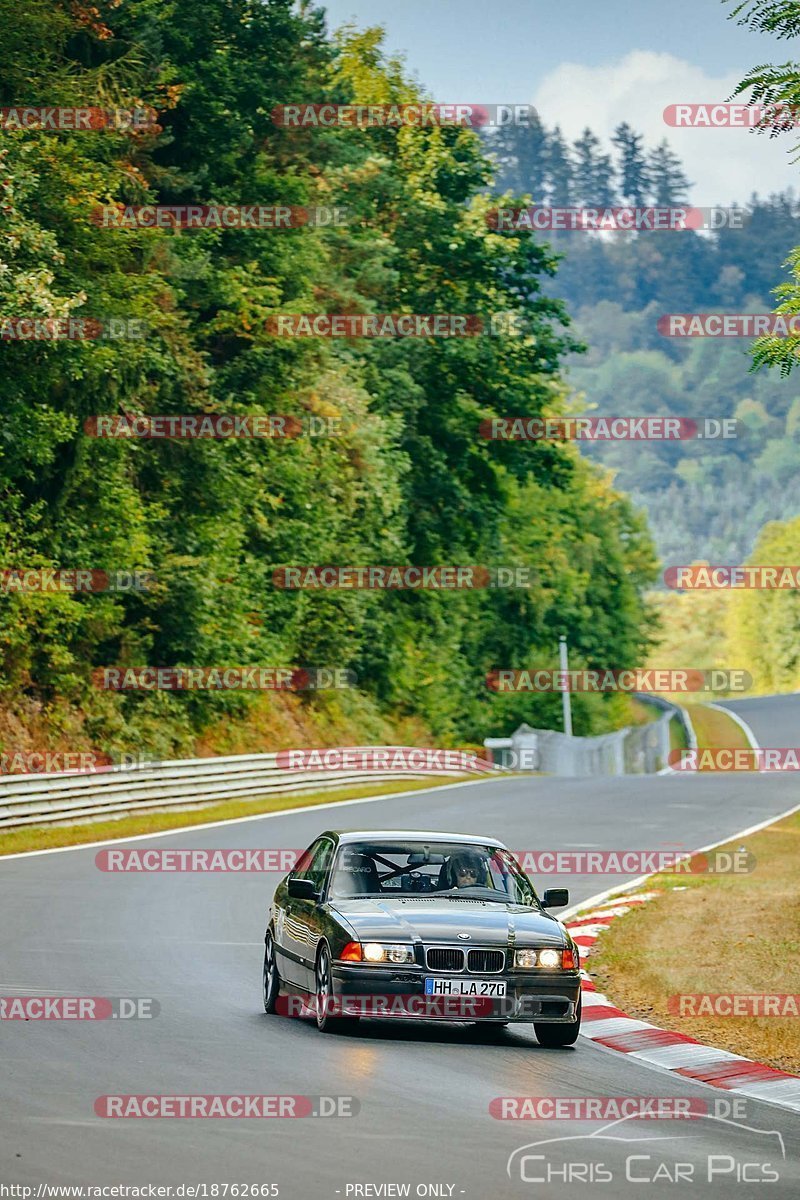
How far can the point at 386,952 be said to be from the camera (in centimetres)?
1120

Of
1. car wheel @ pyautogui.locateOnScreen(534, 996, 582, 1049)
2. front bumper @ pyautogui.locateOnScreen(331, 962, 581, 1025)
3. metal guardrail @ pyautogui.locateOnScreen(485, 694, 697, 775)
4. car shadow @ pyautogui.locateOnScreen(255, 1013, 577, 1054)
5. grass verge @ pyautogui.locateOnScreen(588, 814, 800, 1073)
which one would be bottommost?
metal guardrail @ pyautogui.locateOnScreen(485, 694, 697, 775)

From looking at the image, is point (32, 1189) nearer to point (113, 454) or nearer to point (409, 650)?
point (113, 454)

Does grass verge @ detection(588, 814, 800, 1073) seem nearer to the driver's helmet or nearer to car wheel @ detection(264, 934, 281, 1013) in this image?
the driver's helmet

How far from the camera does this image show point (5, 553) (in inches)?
1286

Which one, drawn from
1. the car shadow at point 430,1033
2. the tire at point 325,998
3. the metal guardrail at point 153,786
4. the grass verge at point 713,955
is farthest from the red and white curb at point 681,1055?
the metal guardrail at point 153,786

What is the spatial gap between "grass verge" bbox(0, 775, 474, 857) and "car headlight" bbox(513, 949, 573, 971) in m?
16.7

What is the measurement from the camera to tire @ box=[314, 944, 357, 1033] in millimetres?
11438

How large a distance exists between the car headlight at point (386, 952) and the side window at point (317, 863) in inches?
52.7

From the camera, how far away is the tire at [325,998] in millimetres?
11438

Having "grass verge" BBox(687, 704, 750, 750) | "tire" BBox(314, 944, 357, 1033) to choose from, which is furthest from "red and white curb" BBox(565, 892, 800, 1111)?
"grass verge" BBox(687, 704, 750, 750)

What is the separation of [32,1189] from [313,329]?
40.1 m

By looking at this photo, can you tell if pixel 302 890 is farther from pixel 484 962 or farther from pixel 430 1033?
pixel 484 962

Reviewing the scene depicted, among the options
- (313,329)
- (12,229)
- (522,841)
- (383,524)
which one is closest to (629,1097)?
(522,841)

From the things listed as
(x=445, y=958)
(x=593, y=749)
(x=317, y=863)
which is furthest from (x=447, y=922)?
(x=593, y=749)
